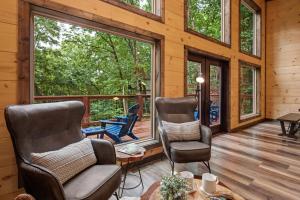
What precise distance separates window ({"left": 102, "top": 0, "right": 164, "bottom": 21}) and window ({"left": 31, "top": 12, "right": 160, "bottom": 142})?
351 mm

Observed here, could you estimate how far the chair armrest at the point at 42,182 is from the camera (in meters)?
1.33

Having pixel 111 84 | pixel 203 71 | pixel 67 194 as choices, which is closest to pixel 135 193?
pixel 67 194

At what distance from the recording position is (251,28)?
6.92m

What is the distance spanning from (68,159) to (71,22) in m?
1.58

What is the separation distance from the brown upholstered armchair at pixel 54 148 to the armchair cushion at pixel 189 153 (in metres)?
0.85

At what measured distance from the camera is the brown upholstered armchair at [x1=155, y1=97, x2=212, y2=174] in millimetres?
2479

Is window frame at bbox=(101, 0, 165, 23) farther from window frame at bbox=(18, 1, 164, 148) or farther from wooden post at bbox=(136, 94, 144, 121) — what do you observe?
wooden post at bbox=(136, 94, 144, 121)

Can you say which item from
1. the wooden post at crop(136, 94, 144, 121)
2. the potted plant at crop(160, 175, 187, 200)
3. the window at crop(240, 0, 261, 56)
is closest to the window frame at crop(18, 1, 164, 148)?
Answer: the wooden post at crop(136, 94, 144, 121)

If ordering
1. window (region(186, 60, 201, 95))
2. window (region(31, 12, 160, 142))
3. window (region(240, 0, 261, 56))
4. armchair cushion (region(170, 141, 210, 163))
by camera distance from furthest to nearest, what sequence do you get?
window (region(240, 0, 261, 56)) → window (region(186, 60, 201, 95)) → window (region(31, 12, 160, 142)) → armchair cushion (region(170, 141, 210, 163))

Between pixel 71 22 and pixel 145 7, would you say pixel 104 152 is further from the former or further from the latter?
pixel 145 7

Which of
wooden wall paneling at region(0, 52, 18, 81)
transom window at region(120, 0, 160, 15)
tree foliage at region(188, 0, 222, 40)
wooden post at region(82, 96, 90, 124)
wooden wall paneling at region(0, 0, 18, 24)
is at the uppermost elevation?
tree foliage at region(188, 0, 222, 40)

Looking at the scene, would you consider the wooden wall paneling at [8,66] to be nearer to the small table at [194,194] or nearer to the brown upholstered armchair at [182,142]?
the small table at [194,194]

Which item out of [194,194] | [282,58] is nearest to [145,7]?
[194,194]

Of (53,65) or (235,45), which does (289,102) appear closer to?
(235,45)
